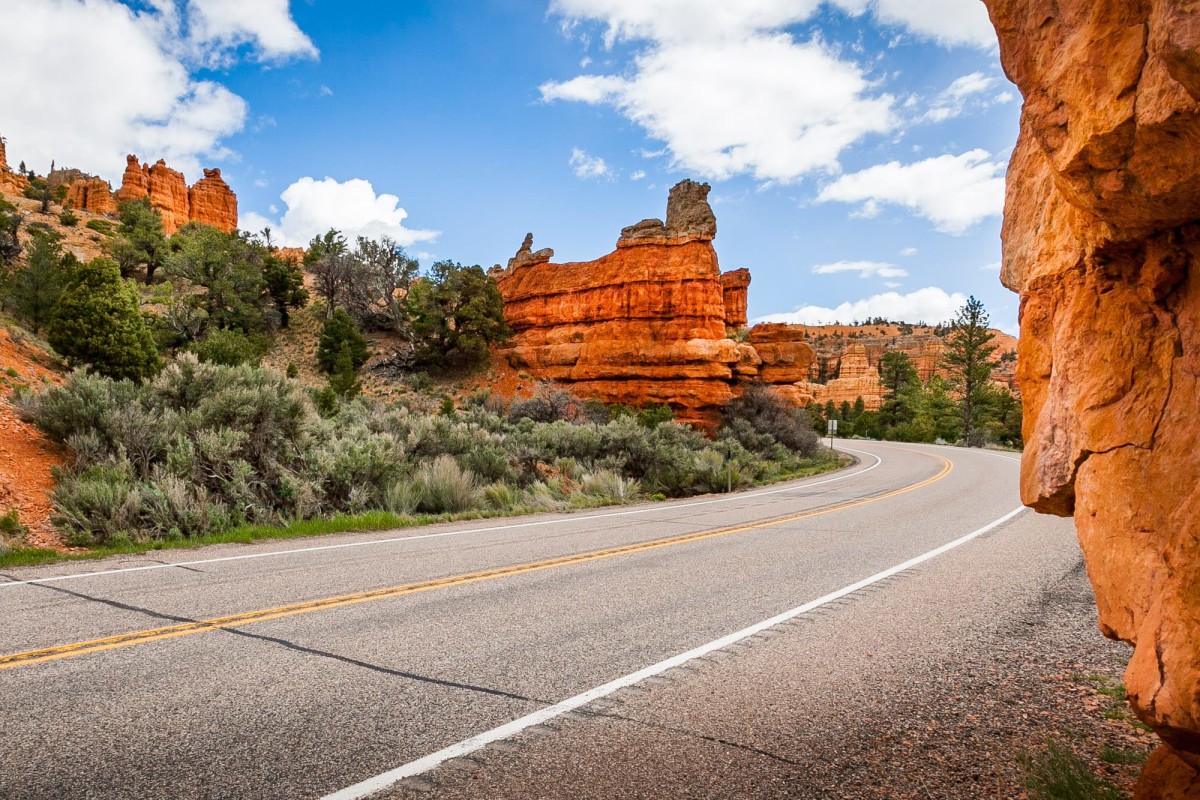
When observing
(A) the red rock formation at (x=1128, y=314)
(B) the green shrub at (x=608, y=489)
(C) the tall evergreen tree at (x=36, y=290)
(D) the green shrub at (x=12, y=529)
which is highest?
(C) the tall evergreen tree at (x=36, y=290)

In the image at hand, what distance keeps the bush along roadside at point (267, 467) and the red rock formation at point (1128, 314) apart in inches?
401

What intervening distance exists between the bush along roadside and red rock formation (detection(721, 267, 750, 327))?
26932 millimetres

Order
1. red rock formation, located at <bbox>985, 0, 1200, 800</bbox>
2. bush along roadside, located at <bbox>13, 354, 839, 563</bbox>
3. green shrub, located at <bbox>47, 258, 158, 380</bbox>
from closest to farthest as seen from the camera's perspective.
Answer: red rock formation, located at <bbox>985, 0, 1200, 800</bbox> < bush along roadside, located at <bbox>13, 354, 839, 563</bbox> < green shrub, located at <bbox>47, 258, 158, 380</bbox>

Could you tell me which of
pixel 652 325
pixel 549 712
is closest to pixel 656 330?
pixel 652 325

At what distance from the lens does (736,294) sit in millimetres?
45000

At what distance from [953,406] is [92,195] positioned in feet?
338

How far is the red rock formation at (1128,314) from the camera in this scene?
2.09 metres

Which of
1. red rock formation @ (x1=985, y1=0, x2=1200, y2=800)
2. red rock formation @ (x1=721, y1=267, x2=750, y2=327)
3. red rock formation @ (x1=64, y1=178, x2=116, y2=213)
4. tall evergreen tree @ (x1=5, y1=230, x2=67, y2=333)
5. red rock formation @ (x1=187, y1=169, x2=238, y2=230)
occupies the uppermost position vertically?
red rock formation @ (x1=187, y1=169, x2=238, y2=230)

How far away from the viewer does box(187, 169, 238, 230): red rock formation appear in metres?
101

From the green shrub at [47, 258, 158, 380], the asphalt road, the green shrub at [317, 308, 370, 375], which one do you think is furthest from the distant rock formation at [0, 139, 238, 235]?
the asphalt road

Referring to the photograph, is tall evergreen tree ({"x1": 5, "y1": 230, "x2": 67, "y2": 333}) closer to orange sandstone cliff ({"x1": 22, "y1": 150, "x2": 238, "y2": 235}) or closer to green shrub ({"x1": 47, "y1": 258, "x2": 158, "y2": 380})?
green shrub ({"x1": 47, "y1": 258, "x2": 158, "y2": 380})

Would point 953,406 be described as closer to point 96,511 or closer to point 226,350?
point 226,350

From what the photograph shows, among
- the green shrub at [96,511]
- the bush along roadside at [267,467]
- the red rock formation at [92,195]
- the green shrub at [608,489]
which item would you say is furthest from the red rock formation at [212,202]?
the green shrub at [96,511]

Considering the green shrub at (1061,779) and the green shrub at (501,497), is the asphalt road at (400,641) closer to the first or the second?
the green shrub at (1061,779)
